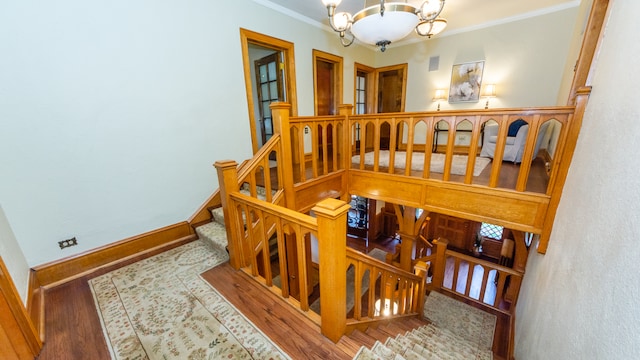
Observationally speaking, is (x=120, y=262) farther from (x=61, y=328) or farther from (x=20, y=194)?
(x=20, y=194)

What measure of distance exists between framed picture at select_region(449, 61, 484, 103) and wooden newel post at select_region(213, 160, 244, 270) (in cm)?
452

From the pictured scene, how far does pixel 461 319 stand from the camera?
10.6 ft

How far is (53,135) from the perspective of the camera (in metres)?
1.87

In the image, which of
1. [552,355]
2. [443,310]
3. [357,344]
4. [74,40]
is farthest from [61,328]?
[443,310]

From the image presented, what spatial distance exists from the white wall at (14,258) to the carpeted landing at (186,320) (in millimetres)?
400

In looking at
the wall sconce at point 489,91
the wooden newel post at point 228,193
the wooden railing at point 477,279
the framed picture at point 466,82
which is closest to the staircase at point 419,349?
the wooden railing at point 477,279

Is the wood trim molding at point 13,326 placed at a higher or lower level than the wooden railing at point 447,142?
lower

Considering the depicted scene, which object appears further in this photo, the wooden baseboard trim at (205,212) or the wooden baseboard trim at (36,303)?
the wooden baseboard trim at (205,212)

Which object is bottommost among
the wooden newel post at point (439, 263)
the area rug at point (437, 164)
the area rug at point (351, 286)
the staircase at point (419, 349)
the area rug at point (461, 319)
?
the area rug at point (351, 286)

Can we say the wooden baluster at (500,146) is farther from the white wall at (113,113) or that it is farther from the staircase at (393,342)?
the white wall at (113,113)

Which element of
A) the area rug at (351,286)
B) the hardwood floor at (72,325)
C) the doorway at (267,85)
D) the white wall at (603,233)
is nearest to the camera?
the white wall at (603,233)

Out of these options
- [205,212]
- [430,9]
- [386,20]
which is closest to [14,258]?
[205,212]

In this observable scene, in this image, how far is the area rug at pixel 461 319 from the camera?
2967mm

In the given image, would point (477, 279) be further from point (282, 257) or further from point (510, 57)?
point (282, 257)
